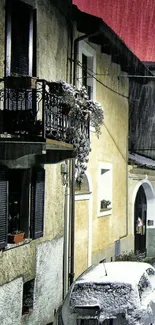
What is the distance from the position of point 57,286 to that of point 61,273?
11.9 inches

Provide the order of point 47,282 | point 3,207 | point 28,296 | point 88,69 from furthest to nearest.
A: 1. point 88,69
2. point 47,282
3. point 28,296
4. point 3,207

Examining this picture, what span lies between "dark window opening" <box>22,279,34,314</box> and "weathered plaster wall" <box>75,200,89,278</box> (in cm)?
229

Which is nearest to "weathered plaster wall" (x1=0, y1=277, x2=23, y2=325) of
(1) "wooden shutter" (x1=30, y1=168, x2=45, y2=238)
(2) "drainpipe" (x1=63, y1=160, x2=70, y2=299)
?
(1) "wooden shutter" (x1=30, y1=168, x2=45, y2=238)

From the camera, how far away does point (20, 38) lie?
7320mm

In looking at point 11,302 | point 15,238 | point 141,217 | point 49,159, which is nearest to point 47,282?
point 11,302

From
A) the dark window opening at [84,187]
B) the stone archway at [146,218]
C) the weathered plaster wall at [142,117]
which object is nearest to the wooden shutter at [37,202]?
the dark window opening at [84,187]

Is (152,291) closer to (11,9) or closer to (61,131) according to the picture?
(61,131)

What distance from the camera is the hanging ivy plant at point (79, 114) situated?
23.9 feet

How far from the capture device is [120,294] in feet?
23.6

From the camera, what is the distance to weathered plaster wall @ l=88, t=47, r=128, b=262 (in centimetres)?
1148

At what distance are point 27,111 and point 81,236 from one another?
4614mm

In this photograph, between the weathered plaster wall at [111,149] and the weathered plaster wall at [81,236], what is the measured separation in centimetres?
51

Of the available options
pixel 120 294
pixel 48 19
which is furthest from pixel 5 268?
pixel 48 19

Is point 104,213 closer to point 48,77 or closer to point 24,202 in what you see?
point 48,77
